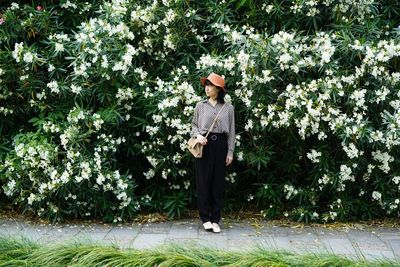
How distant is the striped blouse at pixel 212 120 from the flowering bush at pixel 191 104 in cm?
33

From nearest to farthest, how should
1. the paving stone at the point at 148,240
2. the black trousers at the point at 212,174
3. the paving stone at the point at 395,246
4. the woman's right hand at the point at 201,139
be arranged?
Answer: the paving stone at the point at 395,246, the paving stone at the point at 148,240, the woman's right hand at the point at 201,139, the black trousers at the point at 212,174

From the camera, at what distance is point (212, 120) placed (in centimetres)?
573

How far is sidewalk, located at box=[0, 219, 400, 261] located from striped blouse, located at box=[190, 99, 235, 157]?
3.01ft

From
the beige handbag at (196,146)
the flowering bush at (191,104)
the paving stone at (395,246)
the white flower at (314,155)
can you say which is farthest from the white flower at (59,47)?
the paving stone at (395,246)

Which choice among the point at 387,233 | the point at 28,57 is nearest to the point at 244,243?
the point at 387,233

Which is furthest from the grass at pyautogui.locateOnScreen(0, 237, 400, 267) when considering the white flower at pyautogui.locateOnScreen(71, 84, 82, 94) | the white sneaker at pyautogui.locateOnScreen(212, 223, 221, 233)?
the white flower at pyautogui.locateOnScreen(71, 84, 82, 94)

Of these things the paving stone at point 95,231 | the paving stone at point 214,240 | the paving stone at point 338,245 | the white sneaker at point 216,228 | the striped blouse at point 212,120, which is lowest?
the paving stone at point 338,245

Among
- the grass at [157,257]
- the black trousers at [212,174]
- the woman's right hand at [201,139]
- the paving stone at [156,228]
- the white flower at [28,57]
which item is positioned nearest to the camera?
the grass at [157,257]

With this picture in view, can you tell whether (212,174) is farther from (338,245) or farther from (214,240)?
(338,245)

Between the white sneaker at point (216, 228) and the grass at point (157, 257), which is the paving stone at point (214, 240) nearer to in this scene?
the white sneaker at point (216, 228)

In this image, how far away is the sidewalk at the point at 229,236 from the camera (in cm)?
529

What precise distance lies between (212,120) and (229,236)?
1219mm

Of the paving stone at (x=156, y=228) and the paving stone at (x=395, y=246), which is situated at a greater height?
the paving stone at (x=156, y=228)

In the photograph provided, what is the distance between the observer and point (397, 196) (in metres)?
6.29
